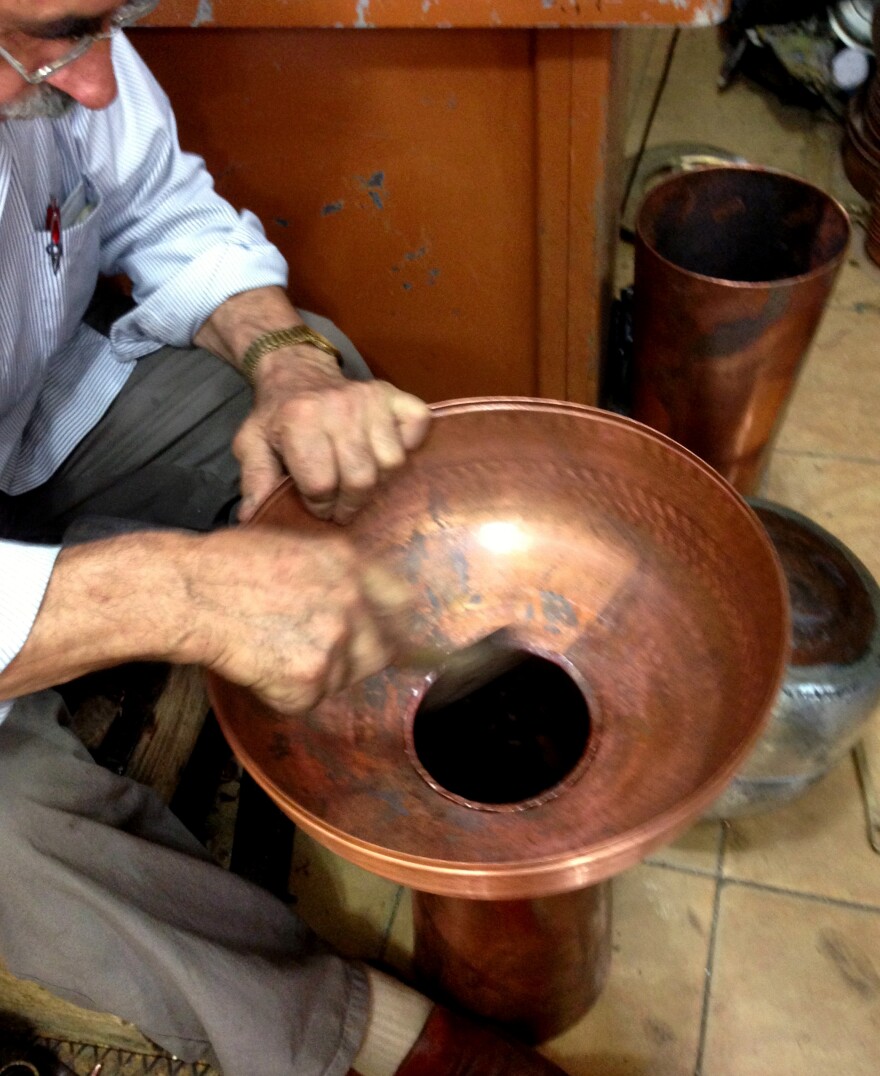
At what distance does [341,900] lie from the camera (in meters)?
1.15

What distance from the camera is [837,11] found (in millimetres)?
2197

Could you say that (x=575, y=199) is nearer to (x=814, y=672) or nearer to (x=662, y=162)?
(x=814, y=672)

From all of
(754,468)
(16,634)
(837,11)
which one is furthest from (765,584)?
(837,11)

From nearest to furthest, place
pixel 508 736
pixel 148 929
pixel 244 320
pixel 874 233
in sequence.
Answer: pixel 148 929 → pixel 508 736 → pixel 244 320 → pixel 874 233

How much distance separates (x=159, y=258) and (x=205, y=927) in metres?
0.71

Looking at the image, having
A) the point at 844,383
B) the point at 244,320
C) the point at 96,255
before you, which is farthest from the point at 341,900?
the point at 844,383

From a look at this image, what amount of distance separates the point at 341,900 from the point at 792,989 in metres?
0.55

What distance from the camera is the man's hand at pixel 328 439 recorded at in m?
0.76

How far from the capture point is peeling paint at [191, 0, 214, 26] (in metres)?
1.01

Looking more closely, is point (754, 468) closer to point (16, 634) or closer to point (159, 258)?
point (159, 258)

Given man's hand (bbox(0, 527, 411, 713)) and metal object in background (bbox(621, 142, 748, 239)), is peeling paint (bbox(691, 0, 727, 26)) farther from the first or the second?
metal object in background (bbox(621, 142, 748, 239))

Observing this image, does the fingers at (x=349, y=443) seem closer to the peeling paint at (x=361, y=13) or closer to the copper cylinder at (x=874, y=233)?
the peeling paint at (x=361, y=13)

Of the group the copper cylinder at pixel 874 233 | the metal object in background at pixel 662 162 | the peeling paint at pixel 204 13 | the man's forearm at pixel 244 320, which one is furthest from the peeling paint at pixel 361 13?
the copper cylinder at pixel 874 233

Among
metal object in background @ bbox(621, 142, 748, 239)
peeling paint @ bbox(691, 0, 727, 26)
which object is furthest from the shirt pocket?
metal object in background @ bbox(621, 142, 748, 239)
